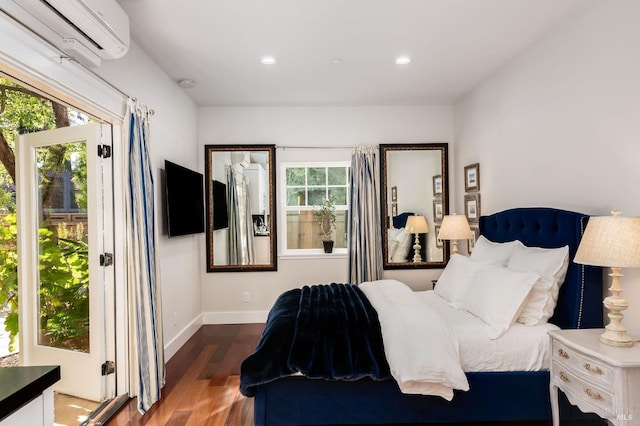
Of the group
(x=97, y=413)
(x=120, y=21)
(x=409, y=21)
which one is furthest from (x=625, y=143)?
(x=97, y=413)

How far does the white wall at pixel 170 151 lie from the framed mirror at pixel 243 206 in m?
0.24

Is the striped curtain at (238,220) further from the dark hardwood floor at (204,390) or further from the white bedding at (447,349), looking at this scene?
the white bedding at (447,349)

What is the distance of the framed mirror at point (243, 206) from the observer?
14.9 ft

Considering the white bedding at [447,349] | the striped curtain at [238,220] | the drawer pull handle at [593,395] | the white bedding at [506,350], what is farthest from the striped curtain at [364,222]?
the drawer pull handle at [593,395]

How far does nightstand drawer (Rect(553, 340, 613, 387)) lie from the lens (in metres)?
1.70

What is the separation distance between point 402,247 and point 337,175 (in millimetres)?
1220

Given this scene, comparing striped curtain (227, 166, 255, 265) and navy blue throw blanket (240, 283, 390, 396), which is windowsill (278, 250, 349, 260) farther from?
navy blue throw blanket (240, 283, 390, 396)

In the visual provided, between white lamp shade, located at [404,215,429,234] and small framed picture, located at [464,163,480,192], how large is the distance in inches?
24.4

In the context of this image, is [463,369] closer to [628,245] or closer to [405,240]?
[628,245]

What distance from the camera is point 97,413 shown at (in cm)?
249

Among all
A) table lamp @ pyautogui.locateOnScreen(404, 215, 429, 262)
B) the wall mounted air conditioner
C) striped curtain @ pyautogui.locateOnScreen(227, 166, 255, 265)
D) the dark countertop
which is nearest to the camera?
the dark countertop

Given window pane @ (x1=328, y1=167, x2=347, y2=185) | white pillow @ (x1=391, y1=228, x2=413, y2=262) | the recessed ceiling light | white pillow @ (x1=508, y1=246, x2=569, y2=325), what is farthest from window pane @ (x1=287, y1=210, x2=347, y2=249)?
white pillow @ (x1=508, y1=246, x2=569, y2=325)

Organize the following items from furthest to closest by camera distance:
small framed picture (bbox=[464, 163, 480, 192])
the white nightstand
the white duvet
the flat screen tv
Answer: small framed picture (bbox=[464, 163, 480, 192]), the flat screen tv, the white duvet, the white nightstand

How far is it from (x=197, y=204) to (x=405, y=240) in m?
2.53
